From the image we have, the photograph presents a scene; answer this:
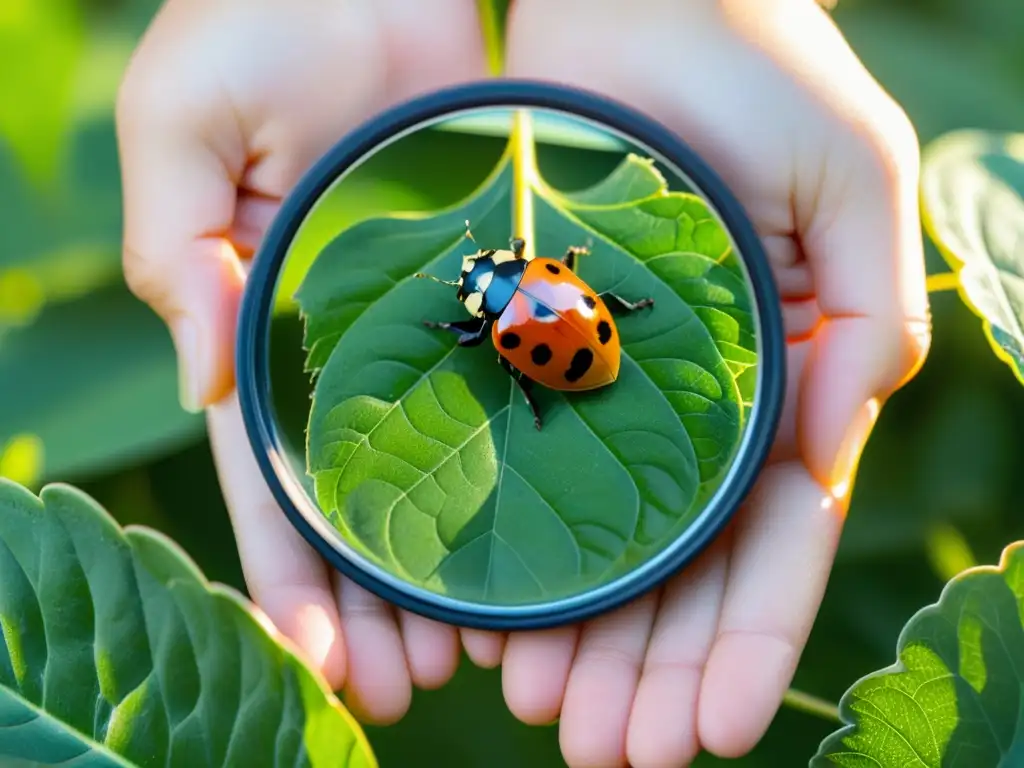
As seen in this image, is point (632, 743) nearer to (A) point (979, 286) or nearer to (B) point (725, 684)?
(B) point (725, 684)

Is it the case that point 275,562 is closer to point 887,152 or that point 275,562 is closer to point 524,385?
point 524,385

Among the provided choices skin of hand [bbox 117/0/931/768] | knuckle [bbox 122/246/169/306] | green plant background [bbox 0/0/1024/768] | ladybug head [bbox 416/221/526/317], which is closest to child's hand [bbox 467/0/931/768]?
skin of hand [bbox 117/0/931/768]

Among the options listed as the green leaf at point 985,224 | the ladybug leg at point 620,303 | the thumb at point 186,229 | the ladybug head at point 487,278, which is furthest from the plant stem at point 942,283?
the thumb at point 186,229

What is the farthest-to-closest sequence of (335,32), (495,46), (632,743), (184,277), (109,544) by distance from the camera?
(495,46)
(335,32)
(184,277)
(632,743)
(109,544)

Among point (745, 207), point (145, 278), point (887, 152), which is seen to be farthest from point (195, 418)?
point (887, 152)

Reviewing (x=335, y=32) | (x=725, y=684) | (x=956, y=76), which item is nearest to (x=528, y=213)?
(x=335, y=32)

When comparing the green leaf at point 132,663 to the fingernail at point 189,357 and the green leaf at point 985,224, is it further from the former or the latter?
the green leaf at point 985,224

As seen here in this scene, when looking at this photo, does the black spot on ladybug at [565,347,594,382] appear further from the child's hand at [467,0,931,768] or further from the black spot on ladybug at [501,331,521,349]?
the child's hand at [467,0,931,768]

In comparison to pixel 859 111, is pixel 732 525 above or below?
below
